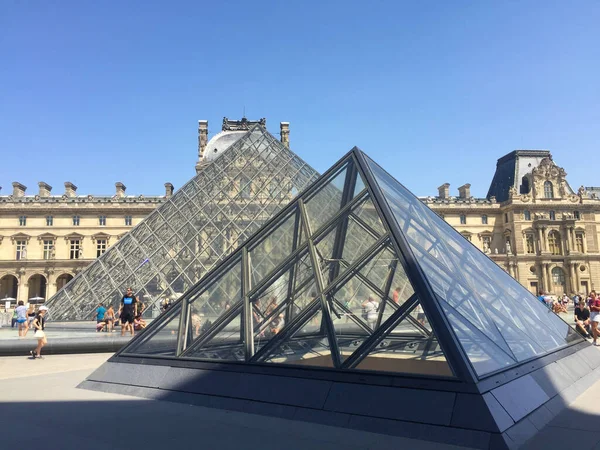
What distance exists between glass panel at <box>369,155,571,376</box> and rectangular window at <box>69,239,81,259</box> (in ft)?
147

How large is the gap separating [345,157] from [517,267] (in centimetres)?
4746

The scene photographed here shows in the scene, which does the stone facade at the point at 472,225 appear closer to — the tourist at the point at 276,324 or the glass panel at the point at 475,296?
the glass panel at the point at 475,296

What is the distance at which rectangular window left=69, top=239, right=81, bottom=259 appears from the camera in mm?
44816

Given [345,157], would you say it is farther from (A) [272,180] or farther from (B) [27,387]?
(A) [272,180]

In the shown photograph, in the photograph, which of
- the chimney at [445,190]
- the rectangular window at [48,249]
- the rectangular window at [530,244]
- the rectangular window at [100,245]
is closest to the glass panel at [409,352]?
the rectangular window at [100,245]

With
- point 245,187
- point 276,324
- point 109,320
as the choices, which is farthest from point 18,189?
point 276,324

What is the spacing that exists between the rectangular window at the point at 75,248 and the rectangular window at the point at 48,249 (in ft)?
5.44

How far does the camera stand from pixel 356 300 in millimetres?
5484

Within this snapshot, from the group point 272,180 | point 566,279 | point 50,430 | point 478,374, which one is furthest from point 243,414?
point 566,279

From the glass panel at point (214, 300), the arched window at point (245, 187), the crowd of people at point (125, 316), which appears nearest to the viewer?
the glass panel at point (214, 300)

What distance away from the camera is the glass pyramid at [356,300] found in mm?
4086

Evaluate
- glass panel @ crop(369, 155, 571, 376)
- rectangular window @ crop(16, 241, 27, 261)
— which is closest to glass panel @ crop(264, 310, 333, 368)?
glass panel @ crop(369, 155, 571, 376)

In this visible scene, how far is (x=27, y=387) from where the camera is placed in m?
5.53

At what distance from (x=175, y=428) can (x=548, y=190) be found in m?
53.7
